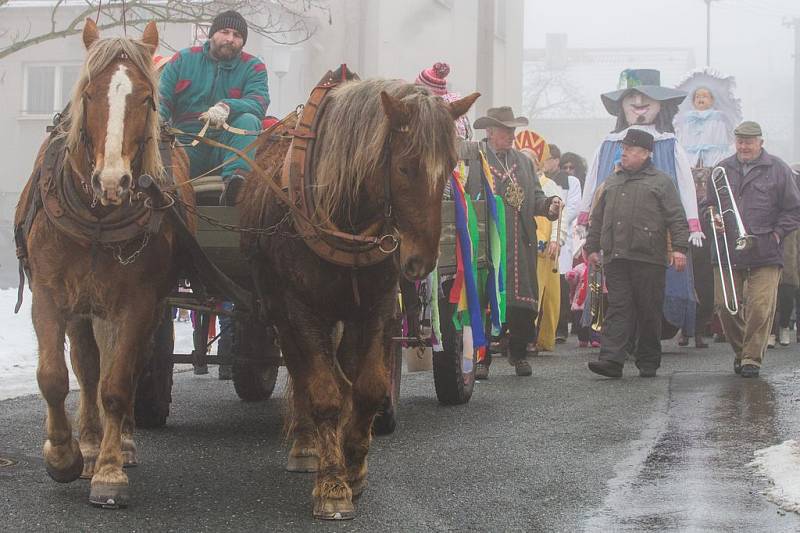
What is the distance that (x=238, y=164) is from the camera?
762 centimetres

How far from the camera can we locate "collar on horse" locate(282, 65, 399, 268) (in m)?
5.98

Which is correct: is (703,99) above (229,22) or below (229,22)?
above

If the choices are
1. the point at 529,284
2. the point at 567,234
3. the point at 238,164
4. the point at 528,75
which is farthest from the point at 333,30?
the point at 528,75

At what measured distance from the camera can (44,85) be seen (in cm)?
3344

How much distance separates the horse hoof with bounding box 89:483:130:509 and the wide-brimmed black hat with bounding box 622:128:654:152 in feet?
23.4

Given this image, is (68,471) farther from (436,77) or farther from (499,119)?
(499,119)

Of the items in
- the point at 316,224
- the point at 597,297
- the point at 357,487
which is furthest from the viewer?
the point at 597,297

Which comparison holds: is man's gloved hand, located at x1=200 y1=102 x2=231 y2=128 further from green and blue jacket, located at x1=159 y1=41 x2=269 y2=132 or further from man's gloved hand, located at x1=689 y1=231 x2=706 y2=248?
man's gloved hand, located at x1=689 y1=231 x2=706 y2=248

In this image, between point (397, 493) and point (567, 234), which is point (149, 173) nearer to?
point (397, 493)

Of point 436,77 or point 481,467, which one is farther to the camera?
point 436,77

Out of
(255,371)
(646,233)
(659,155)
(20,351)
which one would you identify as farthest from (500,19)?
(255,371)

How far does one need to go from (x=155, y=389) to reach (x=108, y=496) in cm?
242

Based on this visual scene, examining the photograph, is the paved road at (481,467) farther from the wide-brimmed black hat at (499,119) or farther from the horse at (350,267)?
the wide-brimmed black hat at (499,119)

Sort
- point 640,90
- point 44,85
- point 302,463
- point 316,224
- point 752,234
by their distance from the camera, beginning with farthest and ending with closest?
point 44,85 < point 640,90 < point 752,234 < point 302,463 < point 316,224
